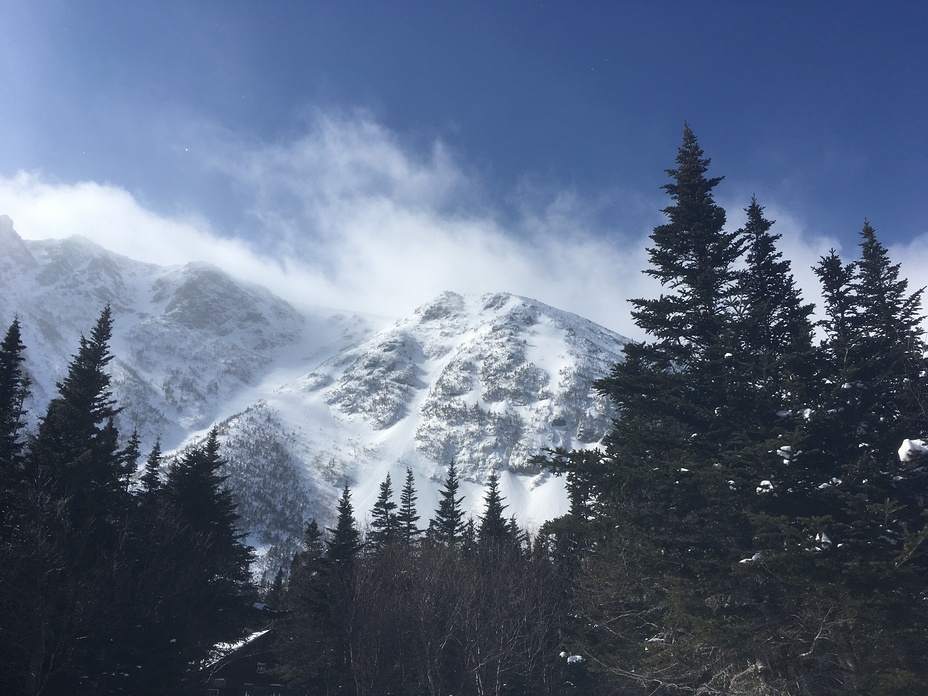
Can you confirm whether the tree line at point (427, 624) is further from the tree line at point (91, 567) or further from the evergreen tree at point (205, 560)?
the tree line at point (91, 567)

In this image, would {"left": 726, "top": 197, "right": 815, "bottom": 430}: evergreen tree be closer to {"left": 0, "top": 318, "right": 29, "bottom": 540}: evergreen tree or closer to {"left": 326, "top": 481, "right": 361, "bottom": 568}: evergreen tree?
{"left": 0, "top": 318, "right": 29, "bottom": 540}: evergreen tree

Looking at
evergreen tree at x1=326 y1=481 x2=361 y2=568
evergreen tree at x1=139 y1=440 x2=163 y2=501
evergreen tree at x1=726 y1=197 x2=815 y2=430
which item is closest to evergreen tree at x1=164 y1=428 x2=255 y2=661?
evergreen tree at x1=139 y1=440 x2=163 y2=501

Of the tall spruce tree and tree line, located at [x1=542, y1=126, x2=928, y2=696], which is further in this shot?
the tall spruce tree

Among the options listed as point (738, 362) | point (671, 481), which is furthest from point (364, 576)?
point (738, 362)

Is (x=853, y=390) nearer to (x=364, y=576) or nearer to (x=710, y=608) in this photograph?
(x=710, y=608)

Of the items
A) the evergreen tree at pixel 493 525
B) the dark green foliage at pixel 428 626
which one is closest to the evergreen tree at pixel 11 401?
the dark green foliage at pixel 428 626

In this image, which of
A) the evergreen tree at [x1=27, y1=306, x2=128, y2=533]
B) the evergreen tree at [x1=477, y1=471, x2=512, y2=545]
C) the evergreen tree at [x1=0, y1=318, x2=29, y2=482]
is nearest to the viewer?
the evergreen tree at [x1=27, y1=306, x2=128, y2=533]

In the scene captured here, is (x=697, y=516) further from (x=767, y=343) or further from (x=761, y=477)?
(x=767, y=343)

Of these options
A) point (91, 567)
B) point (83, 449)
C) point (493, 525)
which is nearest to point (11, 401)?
point (83, 449)

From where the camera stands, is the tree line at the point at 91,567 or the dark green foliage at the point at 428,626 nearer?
the tree line at the point at 91,567

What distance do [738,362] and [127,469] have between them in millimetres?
26040

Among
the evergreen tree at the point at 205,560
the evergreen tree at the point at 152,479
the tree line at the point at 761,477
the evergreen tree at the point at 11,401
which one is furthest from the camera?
the evergreen tree at the point at 152,479

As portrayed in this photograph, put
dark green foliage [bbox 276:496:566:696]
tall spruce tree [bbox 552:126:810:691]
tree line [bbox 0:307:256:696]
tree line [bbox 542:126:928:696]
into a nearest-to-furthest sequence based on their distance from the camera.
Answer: tree line [bbox 542:126:928:696] < tall spruce tree [bbox 552:126:810:691] < tree line [bbox 0:307:256:696] < dark green foliage [bbox 276:496:566:696]

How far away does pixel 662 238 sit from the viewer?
66.3 ft
